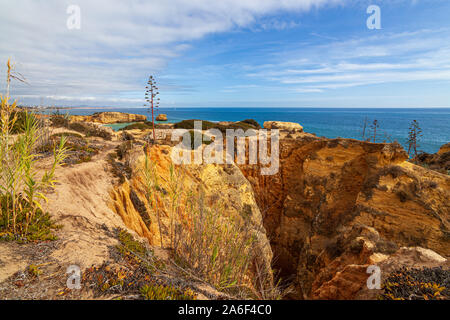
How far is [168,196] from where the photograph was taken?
28.1 ft

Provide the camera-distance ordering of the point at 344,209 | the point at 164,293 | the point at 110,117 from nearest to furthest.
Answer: the point at 164,293, the point at 344,209, the point at 110,117

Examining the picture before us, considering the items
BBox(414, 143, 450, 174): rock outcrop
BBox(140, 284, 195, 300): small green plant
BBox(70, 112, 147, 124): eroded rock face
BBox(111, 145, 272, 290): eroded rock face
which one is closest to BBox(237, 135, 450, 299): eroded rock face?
BBox(111, 145, 272, 290): eroded rock face

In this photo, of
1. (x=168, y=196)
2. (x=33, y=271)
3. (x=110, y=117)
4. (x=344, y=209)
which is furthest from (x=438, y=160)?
(x=110, y=117)

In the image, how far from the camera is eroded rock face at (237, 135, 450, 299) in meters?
7.05

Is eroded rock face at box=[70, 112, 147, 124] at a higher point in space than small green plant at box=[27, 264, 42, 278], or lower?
higher

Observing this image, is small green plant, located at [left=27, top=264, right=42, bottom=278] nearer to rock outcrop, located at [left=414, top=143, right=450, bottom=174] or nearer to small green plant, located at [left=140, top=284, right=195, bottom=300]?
small green plant, located at [left=140, top=284, right=195, bottom=300]

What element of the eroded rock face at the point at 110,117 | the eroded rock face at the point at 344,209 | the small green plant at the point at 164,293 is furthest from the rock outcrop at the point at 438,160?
the eroded rock face at the point at 110,117

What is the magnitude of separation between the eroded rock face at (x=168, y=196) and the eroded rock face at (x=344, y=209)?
198 centimetres

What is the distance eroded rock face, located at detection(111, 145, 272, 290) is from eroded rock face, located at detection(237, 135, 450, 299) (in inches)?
78.1

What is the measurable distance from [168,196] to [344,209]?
9923 mm

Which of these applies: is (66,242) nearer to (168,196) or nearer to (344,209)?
(168,196)

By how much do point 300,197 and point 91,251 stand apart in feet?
43.4

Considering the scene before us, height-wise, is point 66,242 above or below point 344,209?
above
